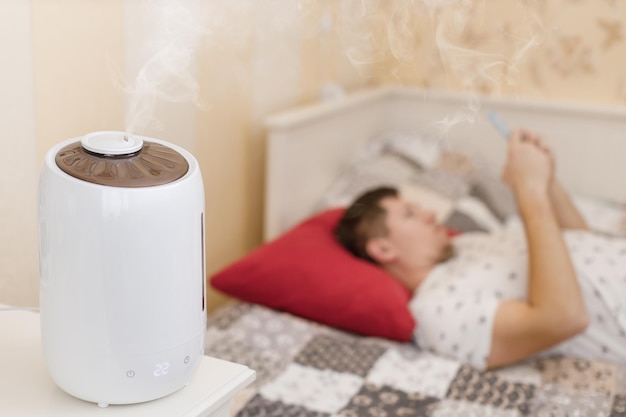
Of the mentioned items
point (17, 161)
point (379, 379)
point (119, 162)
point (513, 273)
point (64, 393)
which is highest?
point (119, 162)

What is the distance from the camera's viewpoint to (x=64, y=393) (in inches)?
31.5

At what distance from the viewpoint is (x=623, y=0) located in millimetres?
2166

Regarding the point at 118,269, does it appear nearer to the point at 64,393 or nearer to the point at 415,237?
the point at 64,393

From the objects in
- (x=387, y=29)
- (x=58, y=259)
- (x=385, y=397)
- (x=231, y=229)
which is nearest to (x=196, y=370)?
(x=58, y=259)

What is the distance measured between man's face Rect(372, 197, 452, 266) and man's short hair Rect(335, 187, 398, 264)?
23 millimetres

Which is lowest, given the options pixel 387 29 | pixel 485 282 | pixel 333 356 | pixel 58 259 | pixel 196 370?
pixel 333 356

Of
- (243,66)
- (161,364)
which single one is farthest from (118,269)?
(243,66)

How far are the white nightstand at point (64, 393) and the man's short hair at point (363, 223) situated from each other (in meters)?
0.84

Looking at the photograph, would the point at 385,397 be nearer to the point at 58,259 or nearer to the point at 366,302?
the point at 366,302

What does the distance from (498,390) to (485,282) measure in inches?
10.9

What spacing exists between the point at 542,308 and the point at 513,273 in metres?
0.18

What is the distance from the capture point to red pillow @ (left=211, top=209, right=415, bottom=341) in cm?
149

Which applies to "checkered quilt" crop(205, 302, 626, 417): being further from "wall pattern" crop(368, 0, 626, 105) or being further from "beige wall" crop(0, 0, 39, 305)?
"wall pattern" crop(368, 0, 626, 105)

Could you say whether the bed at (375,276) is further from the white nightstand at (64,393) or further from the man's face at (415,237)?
the white nightstand at (64,393)
